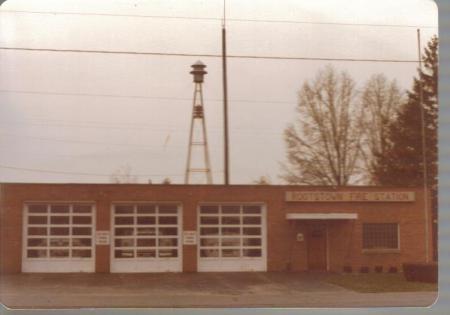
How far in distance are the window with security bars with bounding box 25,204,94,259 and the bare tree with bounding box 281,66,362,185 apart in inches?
55.6

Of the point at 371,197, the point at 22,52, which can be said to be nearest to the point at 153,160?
the point at 22,52

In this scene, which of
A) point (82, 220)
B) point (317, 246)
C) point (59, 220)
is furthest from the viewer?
point (317, 246)

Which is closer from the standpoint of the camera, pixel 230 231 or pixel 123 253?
pixel 123 253

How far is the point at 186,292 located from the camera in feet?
15.0

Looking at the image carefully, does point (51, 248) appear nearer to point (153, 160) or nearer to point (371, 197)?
point (153, 160)

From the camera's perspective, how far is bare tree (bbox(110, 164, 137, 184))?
468 centimetres

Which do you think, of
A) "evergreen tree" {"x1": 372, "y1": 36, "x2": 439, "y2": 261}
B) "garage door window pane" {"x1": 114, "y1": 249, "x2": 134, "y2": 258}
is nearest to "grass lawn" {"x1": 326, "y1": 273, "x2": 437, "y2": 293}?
"evergreen tree" {"x1": 372, "y1": 36, "x2": 439, "y2": 261}

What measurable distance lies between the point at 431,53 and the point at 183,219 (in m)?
1.96

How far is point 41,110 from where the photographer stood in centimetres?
456

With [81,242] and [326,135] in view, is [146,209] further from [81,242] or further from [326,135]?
[326,135]

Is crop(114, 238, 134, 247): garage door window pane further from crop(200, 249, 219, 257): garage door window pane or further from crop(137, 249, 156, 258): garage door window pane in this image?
crop(200, 249, 219, 257): garage door window pane

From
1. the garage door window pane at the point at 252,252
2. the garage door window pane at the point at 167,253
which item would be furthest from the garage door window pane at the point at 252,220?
the garage door window pane at the point at 167,253

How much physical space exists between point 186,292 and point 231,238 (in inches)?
18.5

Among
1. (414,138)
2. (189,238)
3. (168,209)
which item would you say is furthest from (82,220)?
(414,138)
